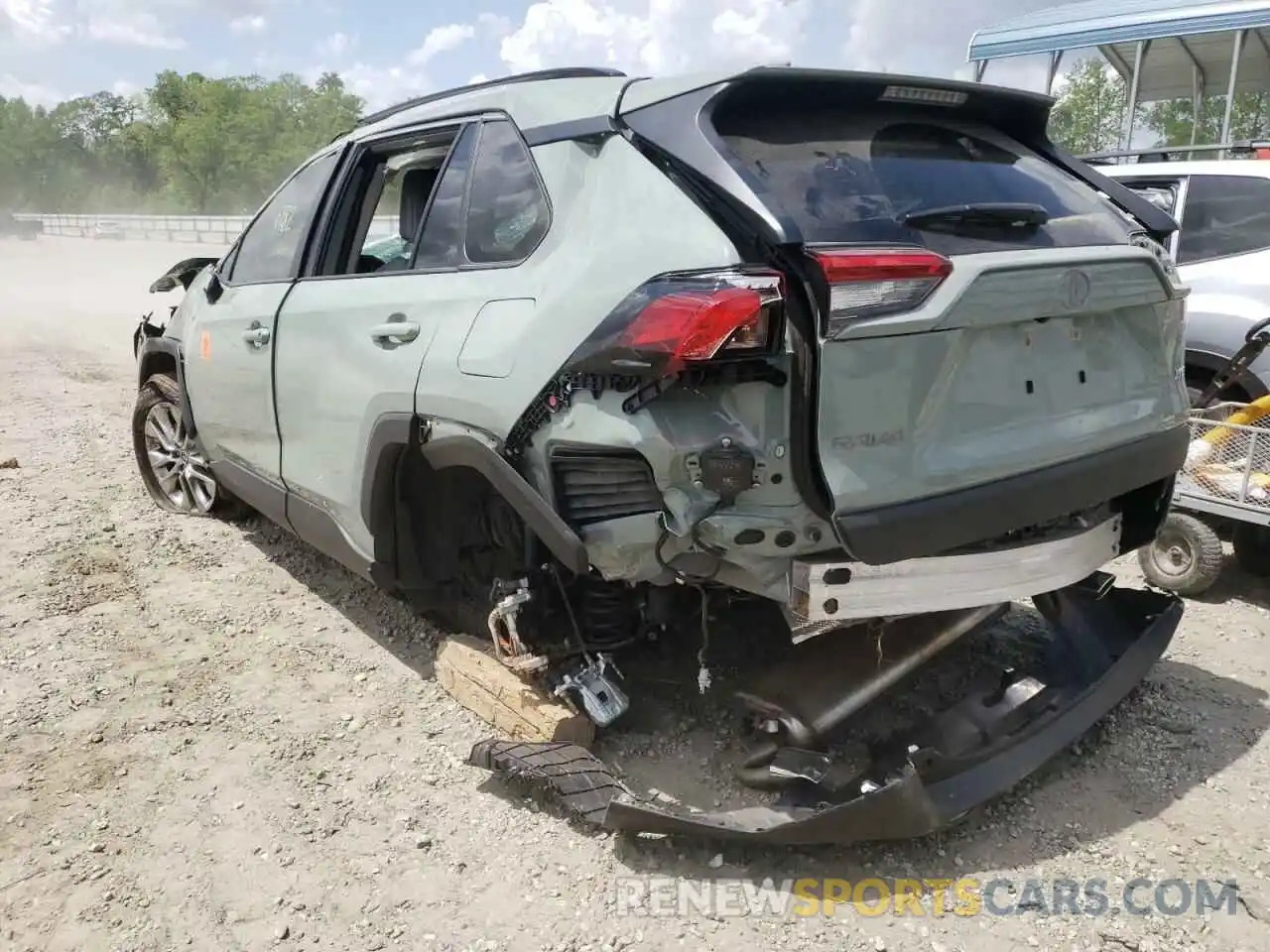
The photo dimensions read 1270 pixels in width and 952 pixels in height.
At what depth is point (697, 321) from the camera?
7.62ft

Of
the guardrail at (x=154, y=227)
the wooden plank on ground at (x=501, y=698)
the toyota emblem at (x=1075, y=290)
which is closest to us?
the toyota emblem at (x=1075, y=290)

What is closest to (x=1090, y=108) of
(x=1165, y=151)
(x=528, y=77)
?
(x=1165, y=151)

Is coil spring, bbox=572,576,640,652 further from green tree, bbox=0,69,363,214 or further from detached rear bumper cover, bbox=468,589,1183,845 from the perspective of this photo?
green tree, bbox=0,69,363,214

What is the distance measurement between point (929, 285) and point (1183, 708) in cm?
214

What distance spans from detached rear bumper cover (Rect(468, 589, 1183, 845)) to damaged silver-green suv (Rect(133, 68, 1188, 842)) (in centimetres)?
1

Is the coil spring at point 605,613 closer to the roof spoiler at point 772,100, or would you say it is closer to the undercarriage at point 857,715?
the undercarriage at point 857,715

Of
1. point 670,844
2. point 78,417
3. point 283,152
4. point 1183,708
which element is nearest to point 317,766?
point 670,844

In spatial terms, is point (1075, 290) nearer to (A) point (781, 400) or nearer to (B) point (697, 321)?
(A) point (781, 400)

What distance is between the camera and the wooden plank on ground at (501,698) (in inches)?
126

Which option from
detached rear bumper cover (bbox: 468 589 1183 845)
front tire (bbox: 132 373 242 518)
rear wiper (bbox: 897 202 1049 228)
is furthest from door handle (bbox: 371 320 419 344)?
front tire (bbox: 132 373 242 518)

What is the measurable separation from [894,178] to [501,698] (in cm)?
204

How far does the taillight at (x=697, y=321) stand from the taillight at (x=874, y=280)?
13 centimetres

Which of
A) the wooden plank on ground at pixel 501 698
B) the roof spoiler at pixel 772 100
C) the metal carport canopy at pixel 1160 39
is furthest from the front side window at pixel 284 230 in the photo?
the metal carport canopy at pixel 1160 39

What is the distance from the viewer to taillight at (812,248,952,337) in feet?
7.67
